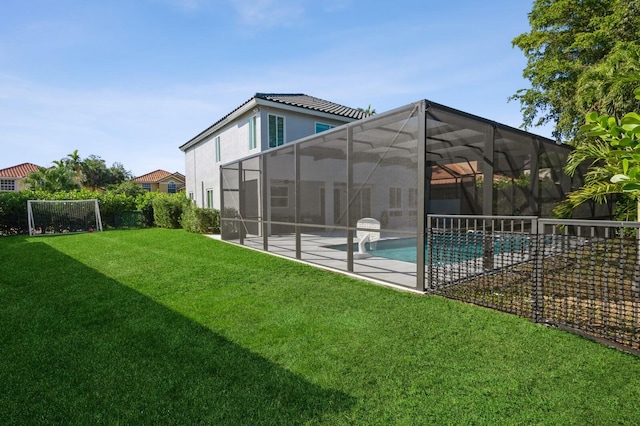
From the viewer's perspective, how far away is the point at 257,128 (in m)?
12.4

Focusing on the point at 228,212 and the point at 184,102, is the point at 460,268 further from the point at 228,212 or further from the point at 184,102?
the point at 184,102

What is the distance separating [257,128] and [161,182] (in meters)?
33.4

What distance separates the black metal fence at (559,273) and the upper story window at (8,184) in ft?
150

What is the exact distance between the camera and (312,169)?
7625mm

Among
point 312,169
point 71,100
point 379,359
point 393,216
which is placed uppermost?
point 71,100

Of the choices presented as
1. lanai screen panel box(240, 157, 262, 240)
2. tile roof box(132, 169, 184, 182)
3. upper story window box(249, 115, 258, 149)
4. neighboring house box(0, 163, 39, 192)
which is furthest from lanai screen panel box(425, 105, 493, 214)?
neighboring house box(0, 163, 39, 192)

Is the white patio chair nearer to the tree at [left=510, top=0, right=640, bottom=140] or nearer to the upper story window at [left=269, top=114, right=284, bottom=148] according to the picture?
the tree at [left=510, top=0, right=640, bottom=140]

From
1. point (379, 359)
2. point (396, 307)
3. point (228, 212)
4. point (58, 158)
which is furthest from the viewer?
point (58, 158)

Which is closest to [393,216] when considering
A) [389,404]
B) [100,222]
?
[389,404]

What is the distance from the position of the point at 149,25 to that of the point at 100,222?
11.6 m

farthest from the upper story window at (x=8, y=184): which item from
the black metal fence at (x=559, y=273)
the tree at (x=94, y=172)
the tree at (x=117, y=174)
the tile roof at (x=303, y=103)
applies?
the black metal fence at (x=559, y=273)

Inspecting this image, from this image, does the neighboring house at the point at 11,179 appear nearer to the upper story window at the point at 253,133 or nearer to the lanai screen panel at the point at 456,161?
the upper story window at the point at 253,133

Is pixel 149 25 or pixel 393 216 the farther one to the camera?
pixel 149 25

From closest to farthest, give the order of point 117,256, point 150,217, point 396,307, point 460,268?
point 396,307 < point 460,268 < point 117,256 < point 150,217
